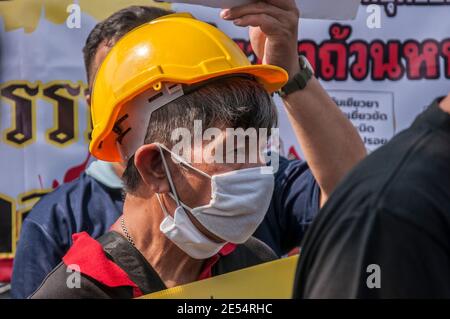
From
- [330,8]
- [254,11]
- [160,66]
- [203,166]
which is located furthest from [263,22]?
[203,166]

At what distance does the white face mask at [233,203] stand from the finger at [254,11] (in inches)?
14.7

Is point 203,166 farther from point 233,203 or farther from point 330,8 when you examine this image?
point 330,8

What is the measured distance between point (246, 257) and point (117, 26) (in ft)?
3.14

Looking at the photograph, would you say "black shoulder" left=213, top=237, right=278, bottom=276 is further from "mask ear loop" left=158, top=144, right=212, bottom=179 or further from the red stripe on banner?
the red stripe on banner

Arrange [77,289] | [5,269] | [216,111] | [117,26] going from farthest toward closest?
[5,269] < [117,26] < [216,111] < [77,289]

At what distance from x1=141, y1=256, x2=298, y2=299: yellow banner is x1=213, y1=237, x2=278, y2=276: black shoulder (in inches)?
4.6

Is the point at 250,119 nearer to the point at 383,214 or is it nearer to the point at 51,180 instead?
the point at 383,214

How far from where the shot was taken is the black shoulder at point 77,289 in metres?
1.86

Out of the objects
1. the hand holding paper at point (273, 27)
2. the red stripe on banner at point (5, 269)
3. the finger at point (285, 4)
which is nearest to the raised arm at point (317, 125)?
the hand holding paper at point (273, 27)

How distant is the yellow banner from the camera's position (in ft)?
6.40

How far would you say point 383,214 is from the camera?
117cm

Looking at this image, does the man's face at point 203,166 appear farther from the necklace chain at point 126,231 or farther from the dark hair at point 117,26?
the dark hair at point 117,26

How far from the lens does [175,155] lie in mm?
2010
